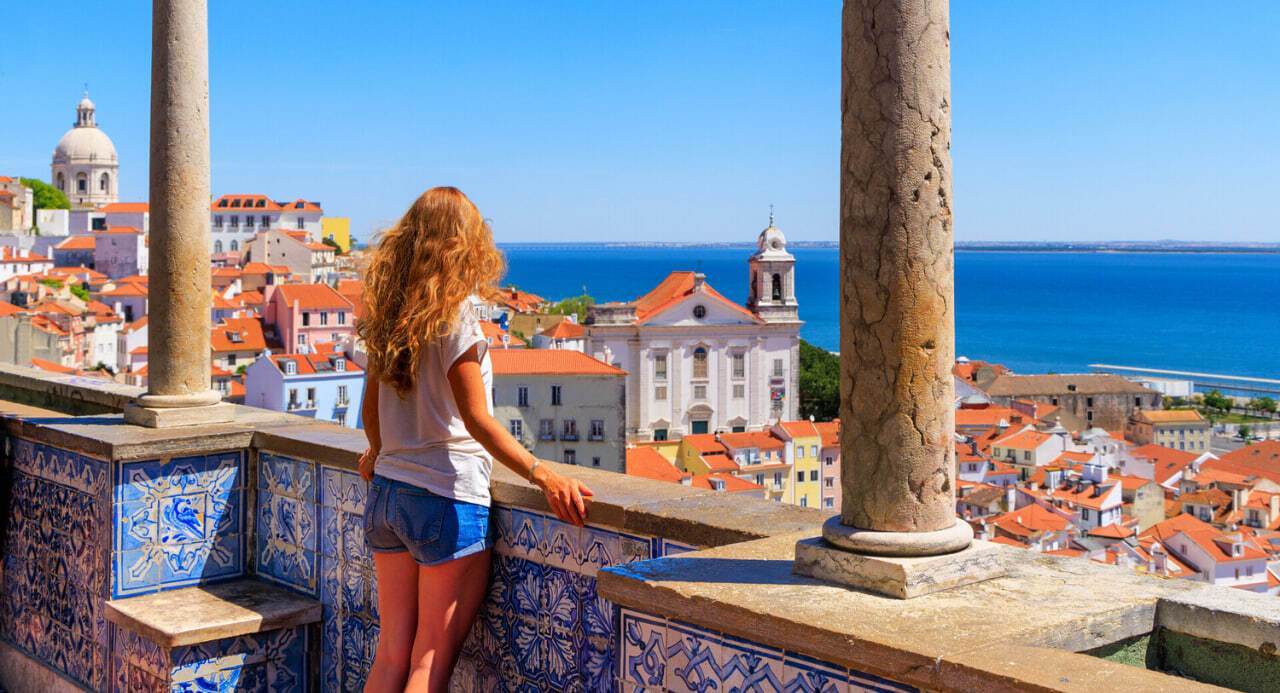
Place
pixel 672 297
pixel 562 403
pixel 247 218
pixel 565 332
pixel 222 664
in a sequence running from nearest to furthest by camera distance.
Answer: pixel 222 664, pixel 562 403, pixel 672 297, pixel 565 332, pixel 247 218

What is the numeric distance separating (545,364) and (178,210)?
41.4 m

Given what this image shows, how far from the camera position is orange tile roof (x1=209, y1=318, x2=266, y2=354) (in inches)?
2277

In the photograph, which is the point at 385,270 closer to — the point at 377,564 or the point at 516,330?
the point at 377,564

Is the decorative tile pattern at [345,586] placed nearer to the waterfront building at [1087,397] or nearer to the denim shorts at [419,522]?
the denim shorts at [419,522]

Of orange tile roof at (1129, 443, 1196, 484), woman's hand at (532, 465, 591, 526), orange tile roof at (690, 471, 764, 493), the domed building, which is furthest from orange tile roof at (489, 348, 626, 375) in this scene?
the domed building

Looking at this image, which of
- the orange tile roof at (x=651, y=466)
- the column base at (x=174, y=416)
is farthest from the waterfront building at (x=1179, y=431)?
the column base at (x=174, y=416)

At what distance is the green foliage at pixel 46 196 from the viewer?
87.5 meters

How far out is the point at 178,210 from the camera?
14.6ft

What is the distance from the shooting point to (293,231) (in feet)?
319

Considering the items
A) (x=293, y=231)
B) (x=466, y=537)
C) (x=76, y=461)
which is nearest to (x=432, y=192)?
(x=466, y=537)

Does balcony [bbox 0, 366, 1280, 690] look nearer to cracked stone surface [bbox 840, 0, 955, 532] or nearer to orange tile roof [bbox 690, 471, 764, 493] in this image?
cracked stone surface [bbox 840, 0, 955, 532]

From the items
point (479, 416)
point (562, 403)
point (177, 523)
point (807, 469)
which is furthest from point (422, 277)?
point (807, 469)

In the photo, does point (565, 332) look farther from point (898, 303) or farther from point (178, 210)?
point (898, 303)

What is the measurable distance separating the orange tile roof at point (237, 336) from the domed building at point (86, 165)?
122ft
